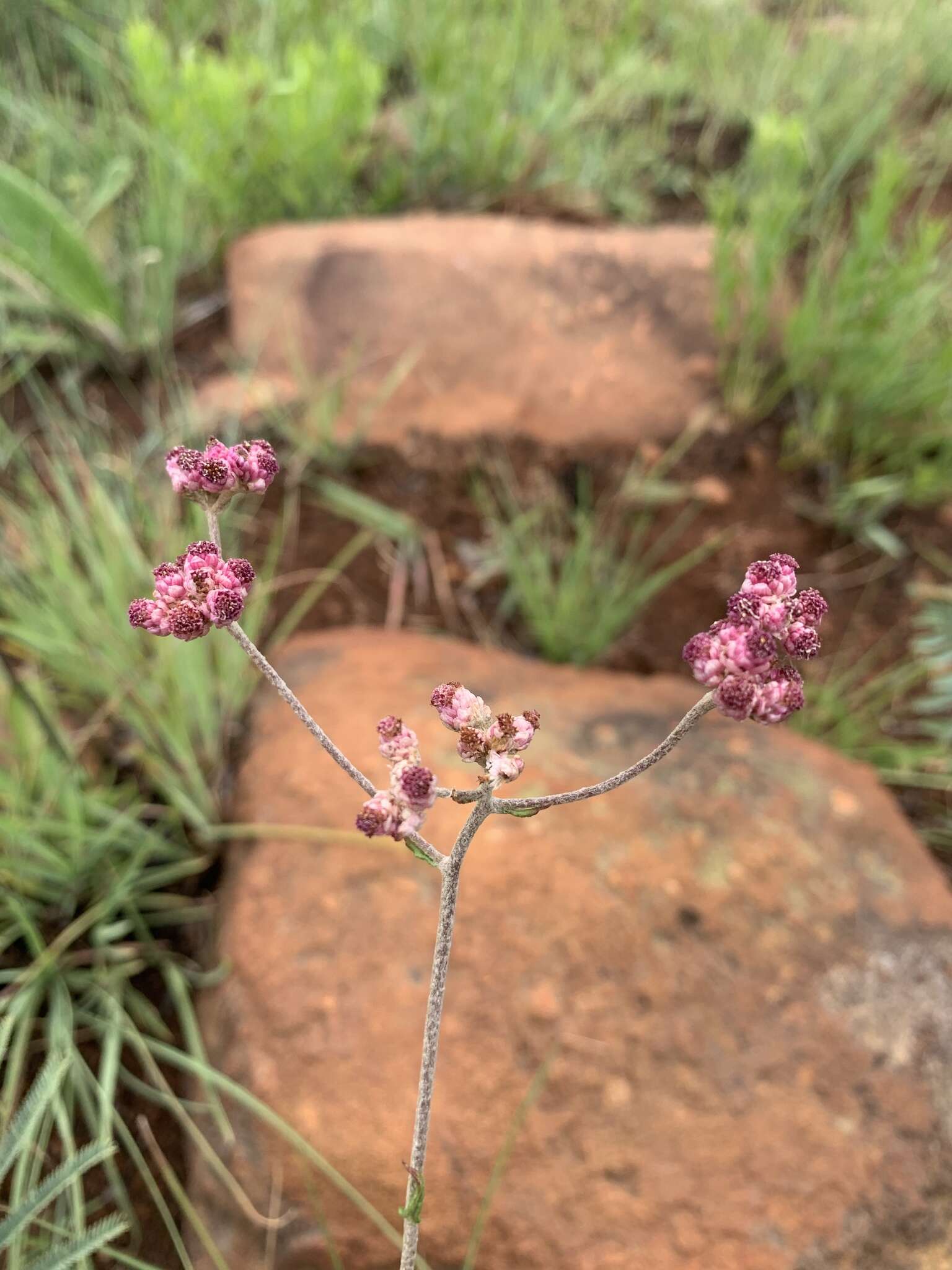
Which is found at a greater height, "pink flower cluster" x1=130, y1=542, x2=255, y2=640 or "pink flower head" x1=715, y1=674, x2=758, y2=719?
"pink flower head" x1=715, y1=674, x2=758, y2=719

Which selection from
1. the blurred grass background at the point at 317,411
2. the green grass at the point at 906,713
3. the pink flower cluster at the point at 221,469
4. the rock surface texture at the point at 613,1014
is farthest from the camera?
the green grass at the point at 906,713

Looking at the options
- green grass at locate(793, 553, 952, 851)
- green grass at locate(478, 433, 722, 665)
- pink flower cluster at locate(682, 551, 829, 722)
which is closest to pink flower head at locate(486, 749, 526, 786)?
pink flower cluster at locate(682, 551, 829, 722)

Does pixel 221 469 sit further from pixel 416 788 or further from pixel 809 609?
pixel 809 609

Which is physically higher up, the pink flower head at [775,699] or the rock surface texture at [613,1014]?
the pink flower head at [775,699]

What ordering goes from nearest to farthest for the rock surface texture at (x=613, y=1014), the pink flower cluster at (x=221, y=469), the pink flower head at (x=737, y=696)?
the pink flower head at (x=737, y=696) < the pink flower cluster at (x=221, y=469) < the rock surface texture at (x=613, y=1014)

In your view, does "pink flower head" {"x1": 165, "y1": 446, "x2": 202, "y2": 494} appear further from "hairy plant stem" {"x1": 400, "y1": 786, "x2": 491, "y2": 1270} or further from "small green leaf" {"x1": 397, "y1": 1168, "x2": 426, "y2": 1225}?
"small green leaf" {"x1": 397, "y1": 1168, "x2": 426, "y2": 1225}

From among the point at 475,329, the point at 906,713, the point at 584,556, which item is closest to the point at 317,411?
the point at 475,329

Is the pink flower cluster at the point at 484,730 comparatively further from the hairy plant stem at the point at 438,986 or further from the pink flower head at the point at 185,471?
the pink flower head at the point at 185,471

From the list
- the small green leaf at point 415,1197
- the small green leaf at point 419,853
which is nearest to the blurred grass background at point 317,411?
the small green leaf at point 415,1197
